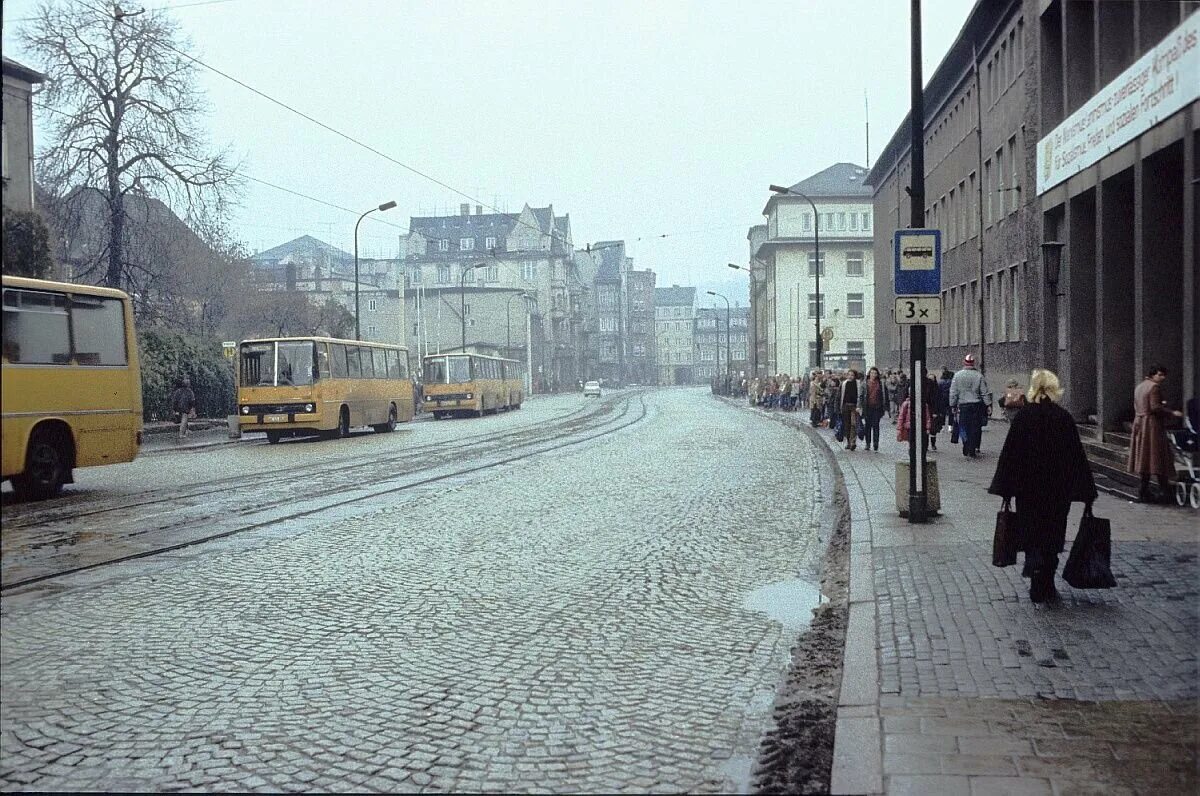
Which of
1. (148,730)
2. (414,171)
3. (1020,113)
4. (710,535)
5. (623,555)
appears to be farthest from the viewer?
(414,171)

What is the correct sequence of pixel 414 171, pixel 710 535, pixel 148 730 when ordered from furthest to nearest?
pixel 414 171
pixel 710 535
pixel 148 730

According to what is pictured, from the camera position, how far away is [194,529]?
1209 cm

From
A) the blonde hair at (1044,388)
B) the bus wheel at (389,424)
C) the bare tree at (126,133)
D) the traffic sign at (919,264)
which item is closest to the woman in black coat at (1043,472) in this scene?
the blonde hair at (1044,388)

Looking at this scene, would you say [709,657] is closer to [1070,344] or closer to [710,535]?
[710,535]

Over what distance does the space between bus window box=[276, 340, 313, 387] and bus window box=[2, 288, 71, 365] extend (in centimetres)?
2937

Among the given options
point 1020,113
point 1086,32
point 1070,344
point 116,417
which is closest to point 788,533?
point 116,417

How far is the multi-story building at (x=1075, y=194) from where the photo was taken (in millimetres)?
14898

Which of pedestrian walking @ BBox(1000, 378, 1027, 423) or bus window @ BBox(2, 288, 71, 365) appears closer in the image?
bus window @ BBox(2, 288, 71, 365)

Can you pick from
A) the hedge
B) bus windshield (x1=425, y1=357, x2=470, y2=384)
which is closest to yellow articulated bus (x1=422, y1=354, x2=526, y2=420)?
bus windshield (x1=425, y1=357, x2=470, y2=384)

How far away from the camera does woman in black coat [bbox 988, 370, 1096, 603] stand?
784 cm

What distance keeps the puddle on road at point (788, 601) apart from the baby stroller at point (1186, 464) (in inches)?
228

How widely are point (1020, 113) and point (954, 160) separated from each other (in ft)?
39.0

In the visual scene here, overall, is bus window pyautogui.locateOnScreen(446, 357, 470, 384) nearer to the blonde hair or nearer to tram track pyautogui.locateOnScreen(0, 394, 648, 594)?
tram track pyautogui.locateOnScreen(0, 394, 648, 594)

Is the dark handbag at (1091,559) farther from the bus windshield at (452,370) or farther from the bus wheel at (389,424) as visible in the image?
the bus windshield at (452,370)
